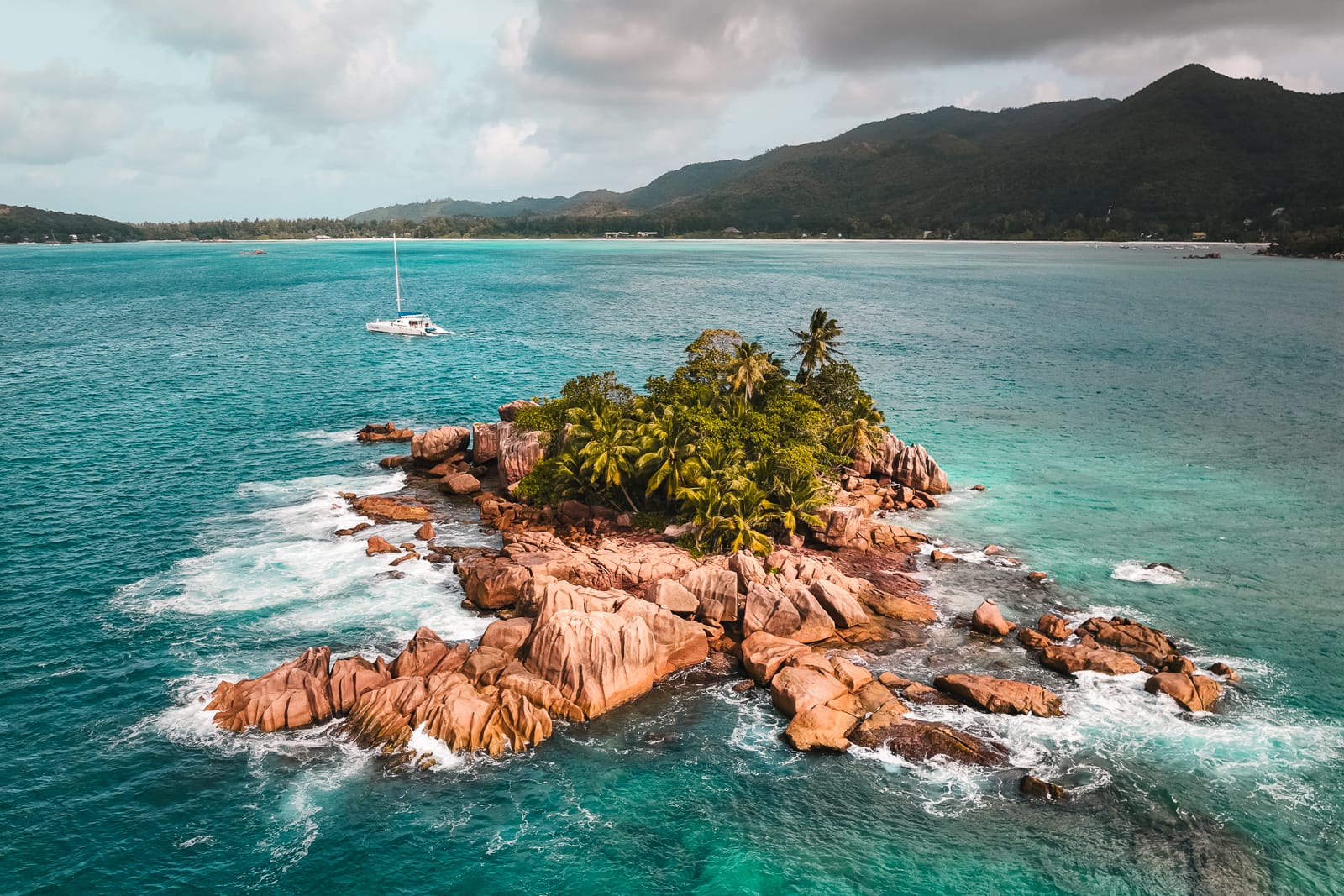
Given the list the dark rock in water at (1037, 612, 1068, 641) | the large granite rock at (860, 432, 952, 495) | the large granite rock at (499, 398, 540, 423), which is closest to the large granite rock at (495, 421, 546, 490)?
the large granite rock at (499, 398, 540, 423)

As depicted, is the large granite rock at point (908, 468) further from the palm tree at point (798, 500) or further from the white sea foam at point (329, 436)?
the white sea foam at point (329, 436)

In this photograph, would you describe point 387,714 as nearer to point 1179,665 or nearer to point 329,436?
point 1179,665

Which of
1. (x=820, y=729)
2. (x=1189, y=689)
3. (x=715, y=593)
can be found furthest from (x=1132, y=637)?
(x=715, y=593)

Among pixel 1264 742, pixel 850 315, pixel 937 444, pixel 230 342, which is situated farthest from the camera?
pixel 850 315

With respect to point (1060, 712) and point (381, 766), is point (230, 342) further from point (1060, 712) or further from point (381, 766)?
point (1060, 712)

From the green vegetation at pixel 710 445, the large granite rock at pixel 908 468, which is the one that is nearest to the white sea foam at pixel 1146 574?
the large granite rock at pixel 908 468

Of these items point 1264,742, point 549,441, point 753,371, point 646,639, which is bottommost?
point 1264,742

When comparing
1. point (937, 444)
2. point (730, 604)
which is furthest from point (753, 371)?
point (937, 444)
